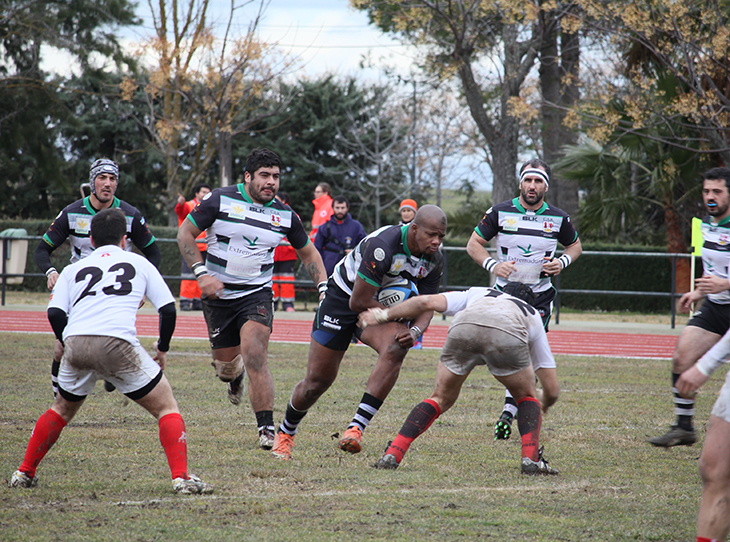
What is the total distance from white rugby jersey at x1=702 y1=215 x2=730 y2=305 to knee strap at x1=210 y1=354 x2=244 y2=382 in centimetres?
376

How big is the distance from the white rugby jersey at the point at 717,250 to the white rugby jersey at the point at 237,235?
3432 mm

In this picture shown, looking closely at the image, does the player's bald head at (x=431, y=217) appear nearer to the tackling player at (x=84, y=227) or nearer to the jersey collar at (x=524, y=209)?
the jersey collar at (x=524, y=209)

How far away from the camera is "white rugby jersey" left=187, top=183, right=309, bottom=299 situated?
6320 mm

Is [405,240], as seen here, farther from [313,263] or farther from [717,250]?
[717,250]

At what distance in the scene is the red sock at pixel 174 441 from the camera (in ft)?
14.7

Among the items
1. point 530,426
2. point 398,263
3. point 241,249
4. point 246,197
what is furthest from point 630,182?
point 530,426

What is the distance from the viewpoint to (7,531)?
12.6ft

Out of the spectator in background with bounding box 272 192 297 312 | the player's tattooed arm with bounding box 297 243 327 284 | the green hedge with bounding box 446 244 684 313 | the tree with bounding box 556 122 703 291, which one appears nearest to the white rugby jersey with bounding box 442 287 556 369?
the player's tattooed arm with bounding box 297 243 327 284

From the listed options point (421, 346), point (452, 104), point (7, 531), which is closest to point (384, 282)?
point (7, 531)

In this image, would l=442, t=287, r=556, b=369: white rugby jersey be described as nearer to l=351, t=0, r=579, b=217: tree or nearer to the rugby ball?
the rugby ball

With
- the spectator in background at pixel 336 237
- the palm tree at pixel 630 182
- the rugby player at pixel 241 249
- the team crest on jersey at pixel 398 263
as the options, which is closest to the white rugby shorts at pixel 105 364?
the rugby player at pixel 241 249

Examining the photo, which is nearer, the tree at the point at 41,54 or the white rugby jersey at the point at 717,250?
the white rugby jersey at the point at 717,250

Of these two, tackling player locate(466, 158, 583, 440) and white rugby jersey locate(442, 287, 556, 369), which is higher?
tackling player locate(466, 158, 583, 440)

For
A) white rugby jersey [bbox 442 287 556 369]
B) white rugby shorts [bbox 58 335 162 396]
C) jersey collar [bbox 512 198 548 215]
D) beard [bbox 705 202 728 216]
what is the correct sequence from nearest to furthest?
1. white rugby shorts [bbox 58 335 162 396]
2. white rugby jersey [bbox 442 287 556 369]
3. beard [bbox 705 202 728 216]
4. jersey collar [bbox 512 198 548 215]
